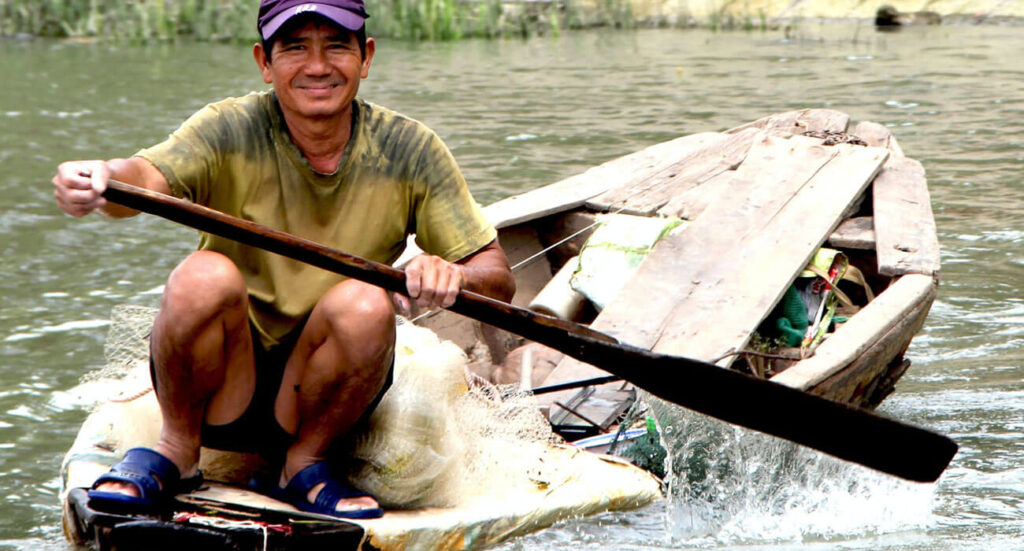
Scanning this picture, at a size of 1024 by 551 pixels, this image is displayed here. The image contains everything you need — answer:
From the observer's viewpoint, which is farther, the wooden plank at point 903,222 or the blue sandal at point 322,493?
the wooden plank at point 903,222

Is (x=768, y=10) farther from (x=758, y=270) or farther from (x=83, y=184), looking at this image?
(x=83, y=184)

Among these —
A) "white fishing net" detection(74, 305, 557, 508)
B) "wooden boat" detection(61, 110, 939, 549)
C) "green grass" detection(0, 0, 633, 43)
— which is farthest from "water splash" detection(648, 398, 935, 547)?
"green grass" detection(0, 0, 633, 43)

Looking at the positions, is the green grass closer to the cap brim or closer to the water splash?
the water splash

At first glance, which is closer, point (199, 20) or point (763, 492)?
point (763, 492)

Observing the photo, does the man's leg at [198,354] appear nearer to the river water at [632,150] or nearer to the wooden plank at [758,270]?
→ the river water at [632,150]

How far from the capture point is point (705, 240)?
178 inches

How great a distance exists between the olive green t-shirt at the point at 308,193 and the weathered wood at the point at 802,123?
321cm

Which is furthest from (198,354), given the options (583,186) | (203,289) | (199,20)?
(199,20)

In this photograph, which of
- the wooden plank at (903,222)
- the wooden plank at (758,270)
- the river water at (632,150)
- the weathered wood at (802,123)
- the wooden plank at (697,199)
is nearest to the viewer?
the river water at (632,150)

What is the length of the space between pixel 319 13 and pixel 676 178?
280 centimetres

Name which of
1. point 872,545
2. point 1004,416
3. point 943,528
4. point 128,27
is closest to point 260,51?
point 872,545

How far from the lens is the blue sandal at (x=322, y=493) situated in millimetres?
2844

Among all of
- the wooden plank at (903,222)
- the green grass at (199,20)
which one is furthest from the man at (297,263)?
the green grass at (199,20)

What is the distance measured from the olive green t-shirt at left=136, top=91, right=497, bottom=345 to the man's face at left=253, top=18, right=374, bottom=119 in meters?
0.11
